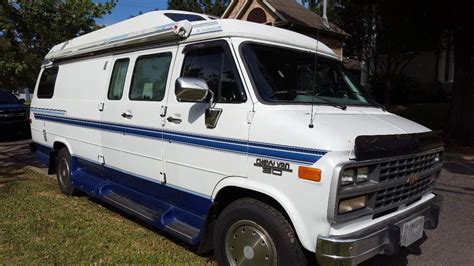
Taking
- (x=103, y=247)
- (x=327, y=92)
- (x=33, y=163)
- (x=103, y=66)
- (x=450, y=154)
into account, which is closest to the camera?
(x=327, y=92)

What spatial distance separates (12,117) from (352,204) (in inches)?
590

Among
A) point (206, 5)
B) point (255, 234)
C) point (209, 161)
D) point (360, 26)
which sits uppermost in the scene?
point (206, 5)

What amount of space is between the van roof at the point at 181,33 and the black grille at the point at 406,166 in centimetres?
148

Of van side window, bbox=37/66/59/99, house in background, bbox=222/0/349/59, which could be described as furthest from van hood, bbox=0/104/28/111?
house in background, bbox=222/0/349/59

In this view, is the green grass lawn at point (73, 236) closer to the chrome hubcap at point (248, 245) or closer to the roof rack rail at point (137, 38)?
the chrome hubcap at point (248, 245)

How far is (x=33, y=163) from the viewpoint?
1080cm

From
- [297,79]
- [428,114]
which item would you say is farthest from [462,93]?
[297,79]

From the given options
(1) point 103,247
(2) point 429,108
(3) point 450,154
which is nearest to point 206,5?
(2) point 429,108

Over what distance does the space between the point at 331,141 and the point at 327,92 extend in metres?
1.35

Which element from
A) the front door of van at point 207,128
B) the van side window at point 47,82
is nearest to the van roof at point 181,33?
the front door of van at point 207,128

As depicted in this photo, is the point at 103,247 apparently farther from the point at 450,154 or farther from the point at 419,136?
the point at 450,154

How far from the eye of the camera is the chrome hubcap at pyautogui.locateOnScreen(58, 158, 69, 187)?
7.37m

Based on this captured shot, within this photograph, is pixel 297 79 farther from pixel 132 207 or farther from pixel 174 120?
pixel 132 207

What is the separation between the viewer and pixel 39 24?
1033cm
